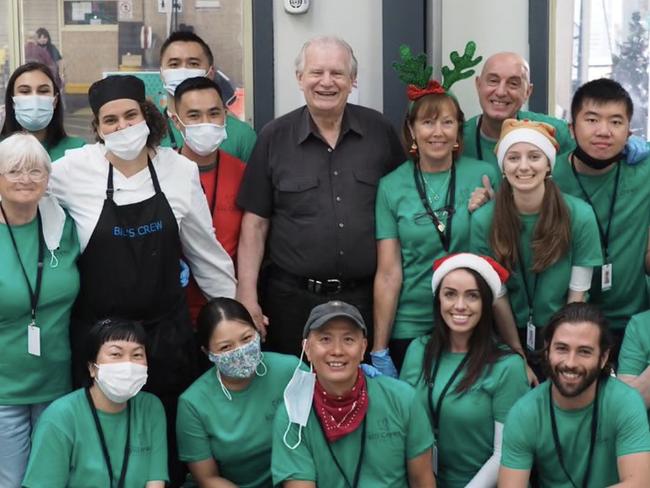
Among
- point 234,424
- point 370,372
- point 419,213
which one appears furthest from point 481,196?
point 234,424

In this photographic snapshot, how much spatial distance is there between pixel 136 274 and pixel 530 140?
1569mm

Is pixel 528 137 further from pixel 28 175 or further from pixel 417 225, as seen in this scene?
pixel 28 175

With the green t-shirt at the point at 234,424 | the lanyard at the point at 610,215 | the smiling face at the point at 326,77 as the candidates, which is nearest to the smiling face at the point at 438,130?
the smiling face at the point at 326,77

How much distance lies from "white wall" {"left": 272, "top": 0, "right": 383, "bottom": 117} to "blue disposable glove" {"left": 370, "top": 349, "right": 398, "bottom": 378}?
4.95ft

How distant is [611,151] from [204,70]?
1.80 meters

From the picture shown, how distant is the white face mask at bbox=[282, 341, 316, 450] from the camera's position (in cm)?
434

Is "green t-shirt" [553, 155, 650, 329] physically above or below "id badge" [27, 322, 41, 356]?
above

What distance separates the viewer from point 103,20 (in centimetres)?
596

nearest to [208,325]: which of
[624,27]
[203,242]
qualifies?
[203,242]

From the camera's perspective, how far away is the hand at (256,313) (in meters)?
4.95

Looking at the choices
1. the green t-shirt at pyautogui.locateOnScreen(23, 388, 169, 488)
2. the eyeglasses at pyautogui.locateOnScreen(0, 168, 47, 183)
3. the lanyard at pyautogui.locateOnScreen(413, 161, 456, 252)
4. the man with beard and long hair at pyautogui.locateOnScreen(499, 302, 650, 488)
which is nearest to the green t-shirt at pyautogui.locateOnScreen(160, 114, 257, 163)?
the lanyard at pyautogui.locateOnScreen(413, 161, 456, 252)

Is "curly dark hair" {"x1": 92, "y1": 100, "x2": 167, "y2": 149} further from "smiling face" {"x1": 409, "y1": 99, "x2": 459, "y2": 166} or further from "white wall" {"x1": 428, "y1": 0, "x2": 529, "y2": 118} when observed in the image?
"white wall" {"x1": 428, "y1": 0, "x2": 529, "y2": 118}

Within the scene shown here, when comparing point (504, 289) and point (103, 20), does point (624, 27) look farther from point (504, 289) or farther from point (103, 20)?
point (103, 20)

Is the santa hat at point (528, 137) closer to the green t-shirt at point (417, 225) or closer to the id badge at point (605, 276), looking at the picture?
the green t-shirt at point (417, 225)
